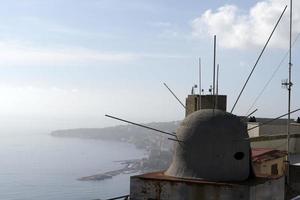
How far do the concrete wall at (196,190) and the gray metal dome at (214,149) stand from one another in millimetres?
541

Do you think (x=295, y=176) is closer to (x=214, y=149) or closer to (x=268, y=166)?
(x=268, y=166)

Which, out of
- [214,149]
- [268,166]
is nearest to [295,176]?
[268,166]

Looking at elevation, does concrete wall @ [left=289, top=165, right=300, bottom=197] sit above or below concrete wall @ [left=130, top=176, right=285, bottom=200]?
below

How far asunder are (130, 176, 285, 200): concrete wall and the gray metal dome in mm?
541

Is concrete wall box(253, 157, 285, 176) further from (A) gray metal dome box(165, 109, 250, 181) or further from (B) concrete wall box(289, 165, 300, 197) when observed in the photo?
(A) gray metal dome box(165, 109, 250, 181)

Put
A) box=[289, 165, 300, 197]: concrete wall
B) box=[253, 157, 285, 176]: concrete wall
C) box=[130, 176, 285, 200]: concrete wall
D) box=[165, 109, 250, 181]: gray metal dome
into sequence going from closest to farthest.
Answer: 1. box=[130, 176, 285, 200]: concrete wall
2. box=[165, 109, 250, 181]: gray metal dome
3. box=[253, 157, 285, 176]: concrete wall
4. box=[289, 165, 300, 197]: concrete wall

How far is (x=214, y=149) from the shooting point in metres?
12.4

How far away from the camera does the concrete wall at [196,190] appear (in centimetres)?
1175

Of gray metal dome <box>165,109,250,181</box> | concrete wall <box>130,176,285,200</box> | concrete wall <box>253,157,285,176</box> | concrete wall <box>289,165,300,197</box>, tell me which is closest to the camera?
concrete wall <box>130,176,285,200</box>

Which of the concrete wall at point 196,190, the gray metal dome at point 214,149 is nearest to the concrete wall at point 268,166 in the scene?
the gray metal dome at point 214,149

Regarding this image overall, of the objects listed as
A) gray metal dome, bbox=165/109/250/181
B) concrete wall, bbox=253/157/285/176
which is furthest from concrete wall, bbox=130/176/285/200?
concrete wall, bbox=253/157/285/176

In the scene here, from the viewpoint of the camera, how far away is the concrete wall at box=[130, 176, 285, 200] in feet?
38.5

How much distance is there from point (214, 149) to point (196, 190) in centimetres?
112

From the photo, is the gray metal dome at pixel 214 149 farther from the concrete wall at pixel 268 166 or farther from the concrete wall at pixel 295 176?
the concrete wall at pixel 295 176
